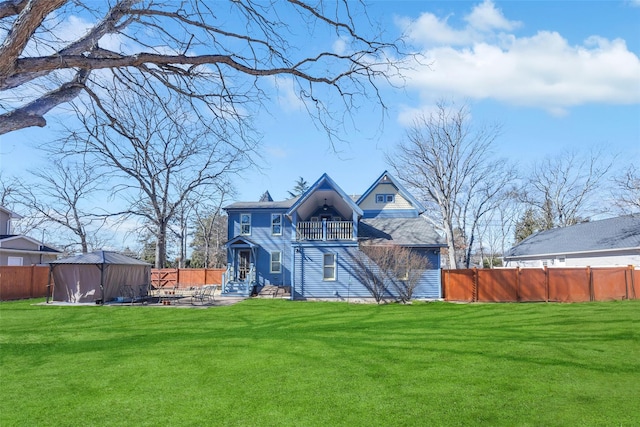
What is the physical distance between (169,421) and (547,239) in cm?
3615

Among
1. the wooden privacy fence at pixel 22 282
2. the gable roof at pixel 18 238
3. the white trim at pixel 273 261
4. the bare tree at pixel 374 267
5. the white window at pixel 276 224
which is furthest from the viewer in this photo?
the white window at pixel 276 224

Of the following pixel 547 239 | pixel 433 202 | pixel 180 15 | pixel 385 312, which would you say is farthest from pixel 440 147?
pixel 180 15

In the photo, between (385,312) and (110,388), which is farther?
(385,312)

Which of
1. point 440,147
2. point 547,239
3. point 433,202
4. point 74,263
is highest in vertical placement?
point 440,147

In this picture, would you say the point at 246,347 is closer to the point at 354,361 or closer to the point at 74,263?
the point at 354,361

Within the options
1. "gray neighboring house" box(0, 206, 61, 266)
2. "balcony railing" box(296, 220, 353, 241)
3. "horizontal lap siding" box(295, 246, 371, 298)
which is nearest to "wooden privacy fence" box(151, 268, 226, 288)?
"gray neighboring house" box(0, 206, 61, 266)

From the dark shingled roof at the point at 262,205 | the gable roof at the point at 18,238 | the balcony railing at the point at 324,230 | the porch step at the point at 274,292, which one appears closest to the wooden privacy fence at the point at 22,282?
the gable roof at the point at 18,238

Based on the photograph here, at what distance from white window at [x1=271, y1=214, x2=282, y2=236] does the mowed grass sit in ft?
51.9

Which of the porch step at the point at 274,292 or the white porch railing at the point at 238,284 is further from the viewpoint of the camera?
the white porch railing at the point at 238,284

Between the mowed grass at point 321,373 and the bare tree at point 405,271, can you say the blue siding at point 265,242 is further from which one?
the mowed grass at point 321,373

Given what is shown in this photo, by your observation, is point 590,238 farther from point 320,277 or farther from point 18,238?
point 18,238

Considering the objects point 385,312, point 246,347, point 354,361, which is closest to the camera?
point 354,361

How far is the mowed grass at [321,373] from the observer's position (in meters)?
5.30

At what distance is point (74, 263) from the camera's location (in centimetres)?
2089
